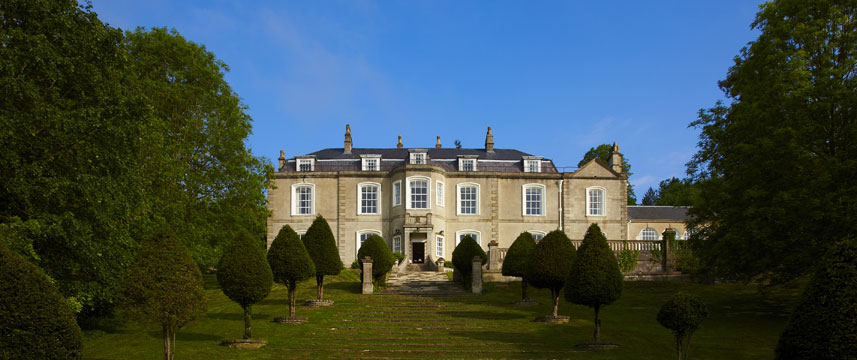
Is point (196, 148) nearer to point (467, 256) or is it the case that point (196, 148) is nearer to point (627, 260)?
point (467, 256)

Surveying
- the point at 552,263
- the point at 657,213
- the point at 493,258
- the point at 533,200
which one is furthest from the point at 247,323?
the point at 657,213

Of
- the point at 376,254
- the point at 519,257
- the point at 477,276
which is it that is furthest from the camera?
the point at 376,254

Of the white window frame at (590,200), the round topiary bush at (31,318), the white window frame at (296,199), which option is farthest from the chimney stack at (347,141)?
the round topiary bush at (31,318)

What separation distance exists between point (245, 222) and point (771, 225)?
20621mm

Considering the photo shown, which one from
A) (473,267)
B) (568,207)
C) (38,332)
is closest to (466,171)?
(568,207)

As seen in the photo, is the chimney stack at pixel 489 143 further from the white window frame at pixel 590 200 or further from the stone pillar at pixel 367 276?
the stone pillar at pixel 367 276

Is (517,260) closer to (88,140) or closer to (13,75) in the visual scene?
(88,140)

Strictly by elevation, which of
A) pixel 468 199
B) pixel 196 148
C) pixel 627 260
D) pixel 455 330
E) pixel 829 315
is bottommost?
pixel 455 330

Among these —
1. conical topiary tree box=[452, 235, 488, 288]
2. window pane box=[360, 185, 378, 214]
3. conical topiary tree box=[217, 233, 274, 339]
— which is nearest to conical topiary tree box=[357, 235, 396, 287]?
conical topiary tree box=[452, 235, 488, 288]

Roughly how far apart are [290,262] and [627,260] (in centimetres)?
1591

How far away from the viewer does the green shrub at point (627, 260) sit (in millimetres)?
28319

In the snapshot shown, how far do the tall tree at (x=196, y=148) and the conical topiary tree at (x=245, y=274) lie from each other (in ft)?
21.7

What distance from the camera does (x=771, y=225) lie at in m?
18.2

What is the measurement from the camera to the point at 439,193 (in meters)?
38.9
